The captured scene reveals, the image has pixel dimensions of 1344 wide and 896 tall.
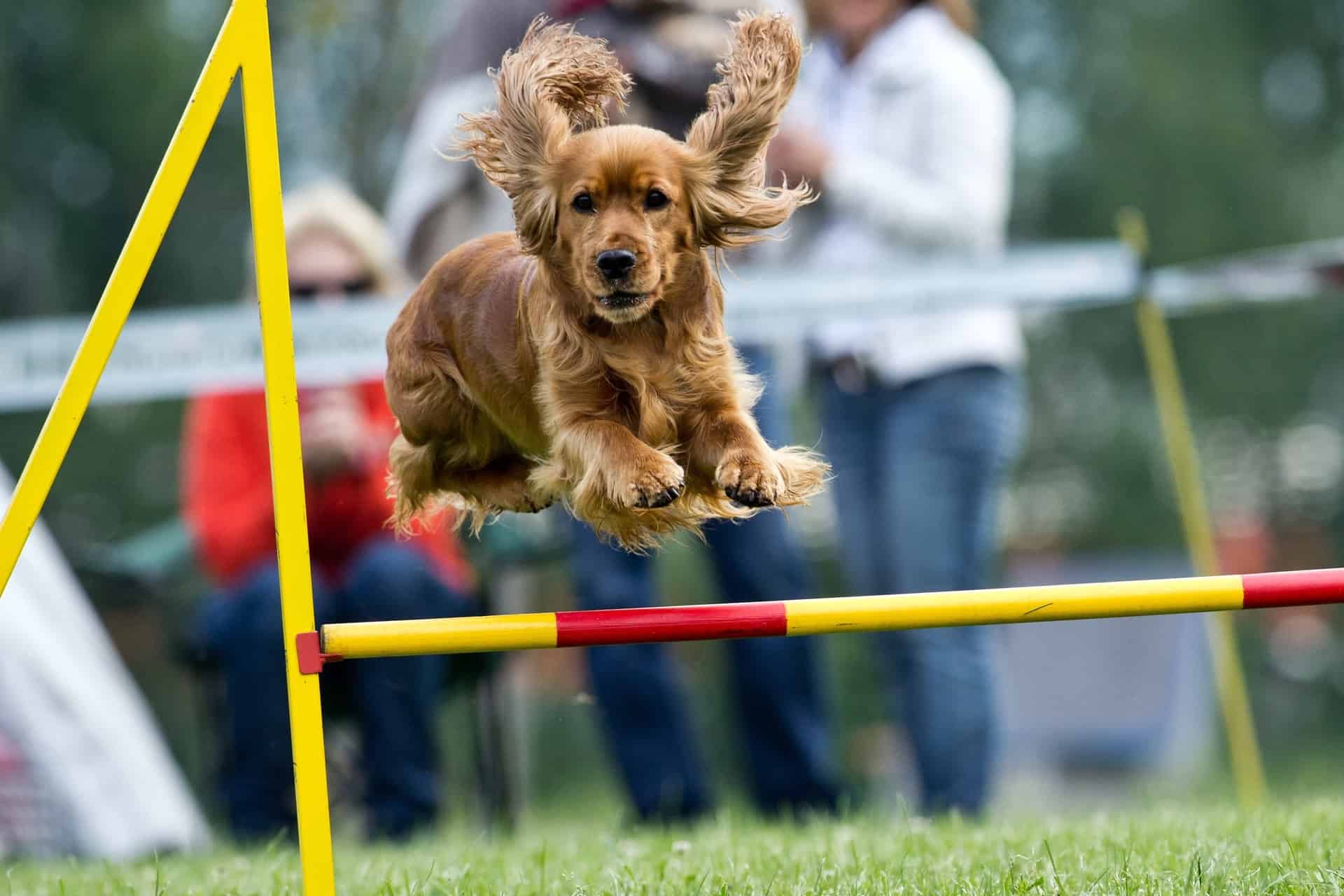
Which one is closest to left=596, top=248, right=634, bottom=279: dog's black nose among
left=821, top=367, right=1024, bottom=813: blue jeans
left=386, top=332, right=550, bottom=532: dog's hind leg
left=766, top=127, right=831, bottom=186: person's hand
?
left=386, top=332, right=550, bottom=532: dog's hind leg

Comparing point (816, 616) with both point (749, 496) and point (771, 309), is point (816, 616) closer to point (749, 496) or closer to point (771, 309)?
point (749, 496)

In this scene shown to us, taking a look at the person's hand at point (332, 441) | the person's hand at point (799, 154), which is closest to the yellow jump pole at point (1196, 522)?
the person's hand at point (799, 154)

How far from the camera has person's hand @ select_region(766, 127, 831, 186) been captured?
360 centimetres

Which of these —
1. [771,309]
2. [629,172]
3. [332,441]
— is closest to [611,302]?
[629,172]

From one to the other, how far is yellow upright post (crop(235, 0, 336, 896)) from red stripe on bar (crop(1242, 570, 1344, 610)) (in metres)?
1.25

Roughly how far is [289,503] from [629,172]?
2.06 feet

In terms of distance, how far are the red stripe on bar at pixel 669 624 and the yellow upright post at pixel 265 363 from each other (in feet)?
1.20

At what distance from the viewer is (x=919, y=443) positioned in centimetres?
370

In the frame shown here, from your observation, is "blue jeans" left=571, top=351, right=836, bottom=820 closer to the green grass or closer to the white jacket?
the white jacket

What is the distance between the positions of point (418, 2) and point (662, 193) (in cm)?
960

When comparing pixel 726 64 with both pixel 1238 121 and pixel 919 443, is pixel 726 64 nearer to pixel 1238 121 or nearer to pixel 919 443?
pixel 919 443

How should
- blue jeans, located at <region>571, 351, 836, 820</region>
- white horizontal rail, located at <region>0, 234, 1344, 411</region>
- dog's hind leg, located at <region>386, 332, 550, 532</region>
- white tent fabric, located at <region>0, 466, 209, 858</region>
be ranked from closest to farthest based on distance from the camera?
dog's hind leg, located at <region>386, 332, 550, 532</region>, blue jeans, located at <region>571, 351, 836, 820</region>, white horizontal rail, located at <region>0, 234, 1344, 411</region>, white tent fabric, located at <region>0, 466, 209, 858</region>

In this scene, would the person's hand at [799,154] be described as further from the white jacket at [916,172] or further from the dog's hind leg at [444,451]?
the dog's hind leg at [444,451]

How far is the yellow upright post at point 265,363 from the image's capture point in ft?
6.94
